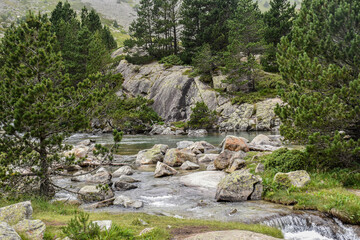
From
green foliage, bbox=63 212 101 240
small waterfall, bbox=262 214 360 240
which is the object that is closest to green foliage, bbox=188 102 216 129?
small waterfall, bbox=262 214 360 240

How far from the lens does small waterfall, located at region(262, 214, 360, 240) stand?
867 cm

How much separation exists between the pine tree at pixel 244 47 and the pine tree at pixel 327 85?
35691 millimetres

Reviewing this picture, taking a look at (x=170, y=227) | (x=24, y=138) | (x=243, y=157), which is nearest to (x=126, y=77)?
(x=243, y=157)

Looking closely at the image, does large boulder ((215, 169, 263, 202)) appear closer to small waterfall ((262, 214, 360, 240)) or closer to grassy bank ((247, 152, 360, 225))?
grassy bank ((247, 152, 360, 225))

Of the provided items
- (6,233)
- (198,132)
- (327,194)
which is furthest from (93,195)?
(198,132)

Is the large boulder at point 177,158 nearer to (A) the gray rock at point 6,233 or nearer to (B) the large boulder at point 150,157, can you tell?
(B) the large boulder at point 150,157

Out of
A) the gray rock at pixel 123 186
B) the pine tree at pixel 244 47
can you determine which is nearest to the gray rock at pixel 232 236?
the gray rock at pixel 123 186

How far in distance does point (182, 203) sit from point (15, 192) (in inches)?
287

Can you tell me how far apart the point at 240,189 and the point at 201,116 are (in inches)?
1432

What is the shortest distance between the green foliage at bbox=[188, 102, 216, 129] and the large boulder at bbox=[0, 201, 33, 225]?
41185 millimetres

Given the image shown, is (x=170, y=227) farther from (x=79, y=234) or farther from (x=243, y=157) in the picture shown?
(x=243, y=157)

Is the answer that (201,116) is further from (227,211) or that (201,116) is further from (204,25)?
(227,211)

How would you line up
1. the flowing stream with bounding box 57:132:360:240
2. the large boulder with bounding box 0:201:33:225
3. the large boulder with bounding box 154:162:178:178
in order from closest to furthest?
the large boulder with bounding box 0:201:33:225 → the flowing stream with bounding box 57:132:360:240 → the large boulder with bounding box 154:162:178:178

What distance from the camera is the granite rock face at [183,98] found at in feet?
148
